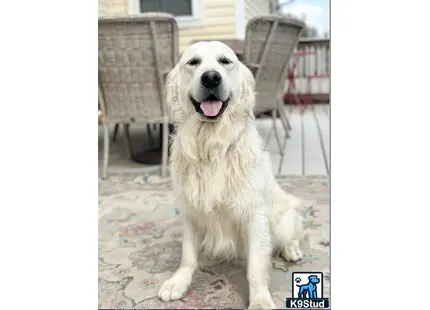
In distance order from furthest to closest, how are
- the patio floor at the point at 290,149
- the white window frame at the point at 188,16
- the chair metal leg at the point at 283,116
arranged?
the chair metal leg at the point at 283,116
the patio floor at the point at 290,149
the white window frame at the point at 188,16

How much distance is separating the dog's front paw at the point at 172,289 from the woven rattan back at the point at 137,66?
1.35 meters

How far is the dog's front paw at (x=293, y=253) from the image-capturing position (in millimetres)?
1567

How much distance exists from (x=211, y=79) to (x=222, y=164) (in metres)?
0.29

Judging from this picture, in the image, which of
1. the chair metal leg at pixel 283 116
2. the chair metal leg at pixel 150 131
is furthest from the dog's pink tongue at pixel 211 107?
the chair metal leg at pixel 283 116

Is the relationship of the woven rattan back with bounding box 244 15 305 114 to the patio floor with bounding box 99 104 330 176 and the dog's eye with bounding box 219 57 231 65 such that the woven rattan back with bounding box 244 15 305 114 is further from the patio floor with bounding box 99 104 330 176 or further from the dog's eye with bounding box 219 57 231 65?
the dog's eye with bounding box 219 57 231 65

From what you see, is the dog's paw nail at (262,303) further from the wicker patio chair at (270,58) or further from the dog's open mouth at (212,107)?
the wicker patio chair at (270,58)

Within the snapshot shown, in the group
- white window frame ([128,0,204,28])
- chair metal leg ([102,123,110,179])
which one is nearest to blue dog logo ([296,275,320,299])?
white window frame ([128,0,204,28])

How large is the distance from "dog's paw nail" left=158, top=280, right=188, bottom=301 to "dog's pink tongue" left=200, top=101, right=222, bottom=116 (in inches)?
23.1

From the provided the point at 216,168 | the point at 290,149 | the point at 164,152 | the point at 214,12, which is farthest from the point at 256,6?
the point at 290,149

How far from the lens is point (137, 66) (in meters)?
2.54

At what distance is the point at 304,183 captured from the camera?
2562mm

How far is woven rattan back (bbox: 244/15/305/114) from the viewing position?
7.94 ft
